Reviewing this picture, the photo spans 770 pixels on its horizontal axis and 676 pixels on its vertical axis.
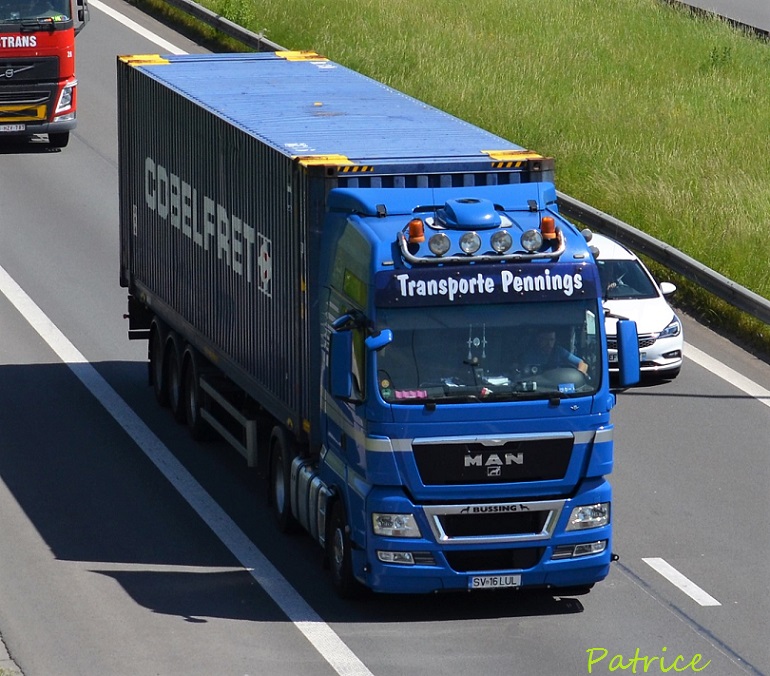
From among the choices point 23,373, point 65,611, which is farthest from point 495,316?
point 23,373

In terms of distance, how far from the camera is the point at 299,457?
13734 mm

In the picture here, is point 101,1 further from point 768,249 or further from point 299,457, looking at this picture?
point 299,457

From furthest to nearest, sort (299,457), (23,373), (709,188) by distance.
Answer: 1. (709,188)
2. (23,373)
3. (299,457)

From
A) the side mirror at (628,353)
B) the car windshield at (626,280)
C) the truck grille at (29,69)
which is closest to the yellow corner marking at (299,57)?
the car windshield at (626,280)

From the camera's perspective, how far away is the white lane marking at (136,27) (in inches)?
1292

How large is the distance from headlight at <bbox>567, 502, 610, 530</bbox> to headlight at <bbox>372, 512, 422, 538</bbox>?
1.13 metres

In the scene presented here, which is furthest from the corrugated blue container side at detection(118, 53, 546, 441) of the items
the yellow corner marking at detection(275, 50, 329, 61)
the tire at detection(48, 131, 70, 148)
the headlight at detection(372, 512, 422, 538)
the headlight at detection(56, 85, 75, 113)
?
the tire at detection(48, 131, 70, 148)

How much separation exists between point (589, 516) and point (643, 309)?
7091mm

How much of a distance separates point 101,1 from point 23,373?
67.0ft

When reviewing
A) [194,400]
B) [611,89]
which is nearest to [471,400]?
[194,400]

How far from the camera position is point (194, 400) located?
55.0 feet

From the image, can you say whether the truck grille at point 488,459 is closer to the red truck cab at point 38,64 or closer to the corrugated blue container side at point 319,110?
the corrugated blue container side at point 319,110

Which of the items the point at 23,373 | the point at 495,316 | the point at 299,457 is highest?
the point at 495,316

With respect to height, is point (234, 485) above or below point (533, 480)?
below
